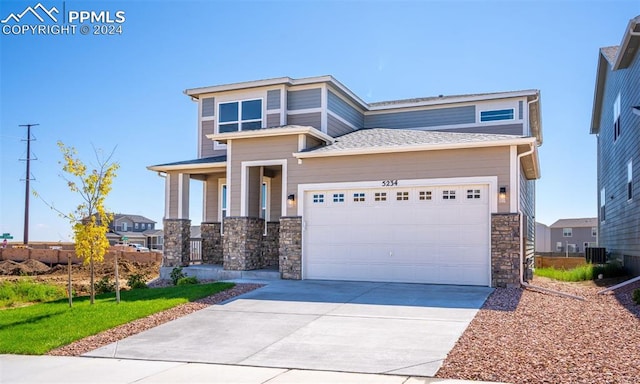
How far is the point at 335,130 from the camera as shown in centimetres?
1783

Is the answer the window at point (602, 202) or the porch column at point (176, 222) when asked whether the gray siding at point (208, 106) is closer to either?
the porch column at point (176, 222)

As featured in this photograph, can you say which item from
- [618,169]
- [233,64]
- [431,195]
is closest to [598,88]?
[618,169]

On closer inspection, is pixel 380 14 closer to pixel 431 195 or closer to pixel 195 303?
pixel 431 195

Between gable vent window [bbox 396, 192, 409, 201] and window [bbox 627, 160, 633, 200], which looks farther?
window [bbox 627, 160, 633, 200]

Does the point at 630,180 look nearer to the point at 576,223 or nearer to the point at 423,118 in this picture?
the point at 423,118

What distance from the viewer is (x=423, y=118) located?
63.9 ft

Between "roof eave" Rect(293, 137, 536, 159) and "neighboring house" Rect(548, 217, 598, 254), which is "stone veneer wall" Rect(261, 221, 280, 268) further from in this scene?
"neighboring house" Rect(548, 217, 598, 254)

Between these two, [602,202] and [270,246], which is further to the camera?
[602,202]

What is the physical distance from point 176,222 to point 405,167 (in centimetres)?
822

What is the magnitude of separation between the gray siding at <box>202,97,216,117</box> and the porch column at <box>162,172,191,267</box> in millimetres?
2246

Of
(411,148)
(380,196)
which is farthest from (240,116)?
(411,148)

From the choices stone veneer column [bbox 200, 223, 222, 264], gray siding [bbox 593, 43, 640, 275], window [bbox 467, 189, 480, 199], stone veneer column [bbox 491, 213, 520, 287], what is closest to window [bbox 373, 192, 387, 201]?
window [bbox 467, 189, 480, 199]

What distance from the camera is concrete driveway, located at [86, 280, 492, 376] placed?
7.21 meters

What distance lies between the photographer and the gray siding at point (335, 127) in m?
17.4
